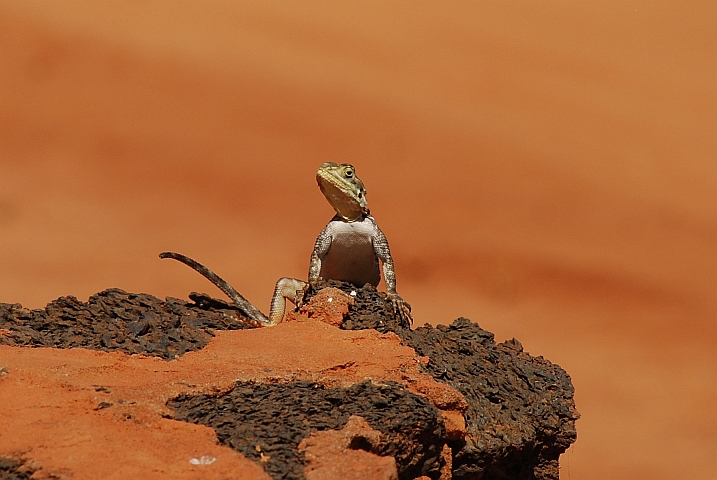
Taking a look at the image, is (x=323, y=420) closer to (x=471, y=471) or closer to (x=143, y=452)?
(x=143, y=452)

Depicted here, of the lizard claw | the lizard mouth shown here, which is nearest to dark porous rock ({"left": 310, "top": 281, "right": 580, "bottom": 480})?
the lizard claw

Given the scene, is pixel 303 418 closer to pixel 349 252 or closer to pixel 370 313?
pixel 370 313

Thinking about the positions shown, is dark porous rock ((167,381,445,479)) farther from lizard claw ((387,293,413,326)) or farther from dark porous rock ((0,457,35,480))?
lizard claw ((387,293,413,326))

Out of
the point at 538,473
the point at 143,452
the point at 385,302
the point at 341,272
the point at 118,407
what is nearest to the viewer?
the point at 143,452

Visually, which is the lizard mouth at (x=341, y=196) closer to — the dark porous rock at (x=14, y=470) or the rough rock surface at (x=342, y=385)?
the rough rock surface at (x=342, y=385)

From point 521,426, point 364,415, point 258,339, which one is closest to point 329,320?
point 258,339
